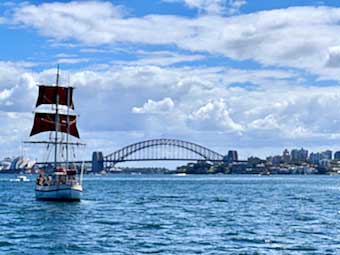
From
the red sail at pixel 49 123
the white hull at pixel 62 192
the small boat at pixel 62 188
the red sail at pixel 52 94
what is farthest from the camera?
the red sail at pixel 52 94

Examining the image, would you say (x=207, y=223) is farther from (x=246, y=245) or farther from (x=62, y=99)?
(x=62, y=99)

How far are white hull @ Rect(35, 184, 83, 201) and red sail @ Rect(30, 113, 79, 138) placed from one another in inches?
587

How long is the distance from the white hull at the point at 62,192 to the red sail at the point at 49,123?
14.9m

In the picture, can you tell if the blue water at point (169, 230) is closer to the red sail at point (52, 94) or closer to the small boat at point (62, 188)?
the small boat at point (62, 188)

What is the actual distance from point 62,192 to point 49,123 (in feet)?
60.3

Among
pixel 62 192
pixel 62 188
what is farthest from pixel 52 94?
pixel 62 192

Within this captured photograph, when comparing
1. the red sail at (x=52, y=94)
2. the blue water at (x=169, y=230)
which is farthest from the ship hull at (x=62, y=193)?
the red sail at (x=52, y=94)

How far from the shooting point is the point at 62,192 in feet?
259

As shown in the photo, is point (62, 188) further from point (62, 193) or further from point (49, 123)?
point (49, 123)

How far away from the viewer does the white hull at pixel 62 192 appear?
78562 millimetres

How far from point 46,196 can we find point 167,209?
52.9ft

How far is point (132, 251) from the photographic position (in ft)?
126

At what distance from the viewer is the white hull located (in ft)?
258

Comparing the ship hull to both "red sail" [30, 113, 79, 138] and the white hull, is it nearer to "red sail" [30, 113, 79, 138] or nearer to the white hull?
the white hull
